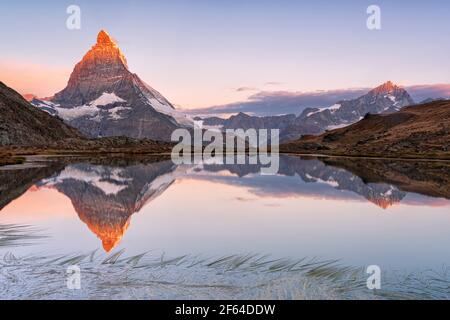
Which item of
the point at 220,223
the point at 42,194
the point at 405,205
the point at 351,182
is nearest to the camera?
the point at 220,223

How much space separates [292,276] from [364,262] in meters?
4.14

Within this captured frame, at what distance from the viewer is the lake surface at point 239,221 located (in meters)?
21.0

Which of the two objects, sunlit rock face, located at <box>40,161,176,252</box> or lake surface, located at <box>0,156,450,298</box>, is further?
sunlit rock face, located at <box>40,161,176,252</box>

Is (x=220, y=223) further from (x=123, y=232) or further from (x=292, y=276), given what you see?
(x=292, y=276)

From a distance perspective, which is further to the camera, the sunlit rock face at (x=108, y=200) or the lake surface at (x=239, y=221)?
the sunlit rock face at (x=108, y=200)

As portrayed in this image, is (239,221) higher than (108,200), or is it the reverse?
(108,200)

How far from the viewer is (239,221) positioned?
29672 millimetres

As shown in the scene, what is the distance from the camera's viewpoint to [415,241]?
23953 mm

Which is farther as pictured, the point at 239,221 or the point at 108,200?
the point at 108,200

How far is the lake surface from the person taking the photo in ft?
69.0

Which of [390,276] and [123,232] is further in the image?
[123,232]
